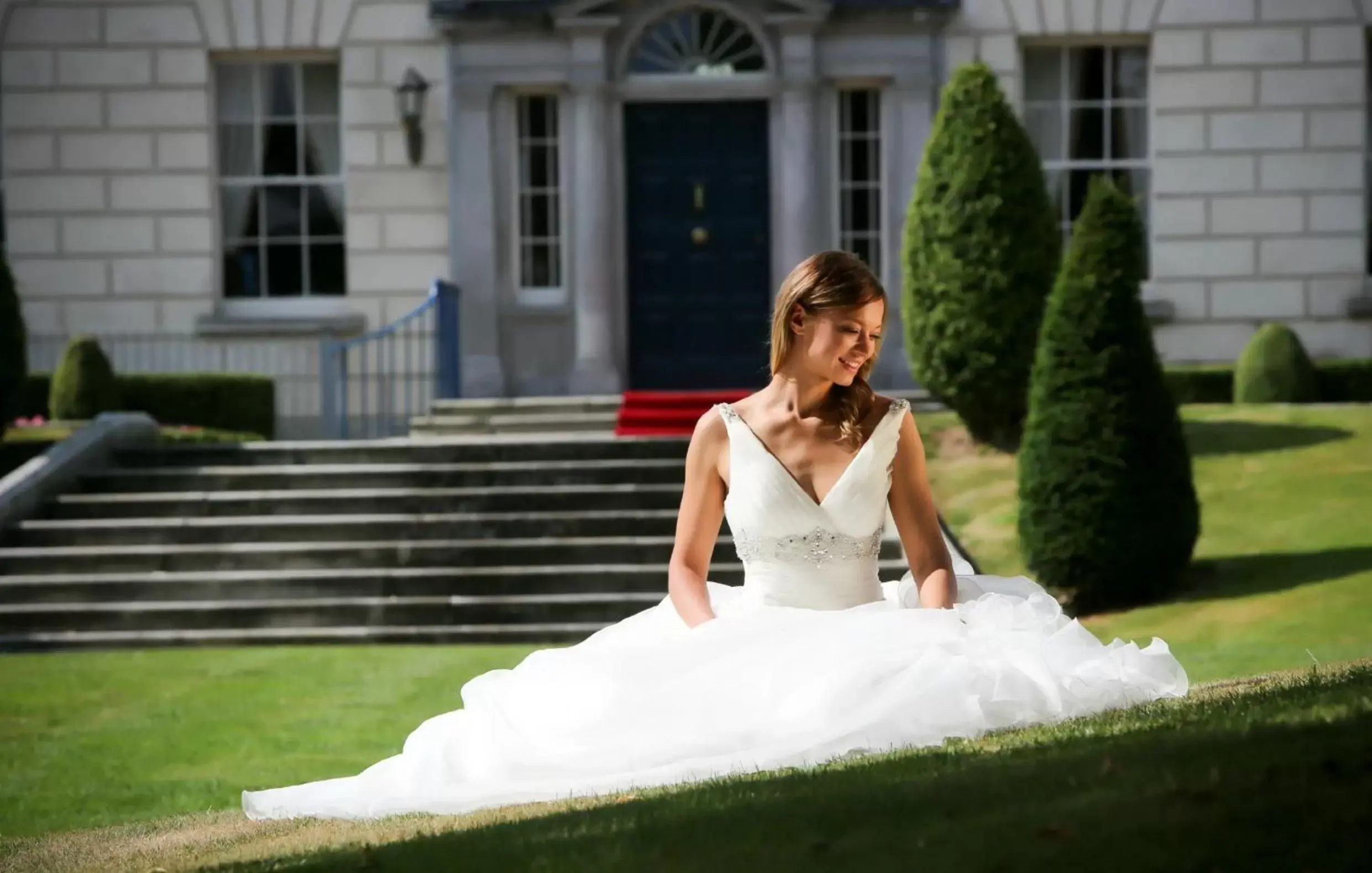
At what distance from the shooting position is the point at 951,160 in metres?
14.6

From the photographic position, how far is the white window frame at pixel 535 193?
1842 centimetres

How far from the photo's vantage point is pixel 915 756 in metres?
4.78

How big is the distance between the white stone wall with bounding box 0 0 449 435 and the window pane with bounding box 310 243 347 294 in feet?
0.86

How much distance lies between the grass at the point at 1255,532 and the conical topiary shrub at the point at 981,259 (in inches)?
23.7

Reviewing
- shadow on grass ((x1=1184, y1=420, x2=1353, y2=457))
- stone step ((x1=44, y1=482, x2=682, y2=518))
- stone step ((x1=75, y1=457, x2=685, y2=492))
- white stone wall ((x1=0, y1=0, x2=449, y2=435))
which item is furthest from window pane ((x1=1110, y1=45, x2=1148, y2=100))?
stone step ((x1=44, y1=482, x2=682, y2=518))

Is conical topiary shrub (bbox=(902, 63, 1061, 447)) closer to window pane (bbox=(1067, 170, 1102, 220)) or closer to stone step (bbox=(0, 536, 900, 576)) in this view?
stone step (bbox=(0, 536, 900, 576))

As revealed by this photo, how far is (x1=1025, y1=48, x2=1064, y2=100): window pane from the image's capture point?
61.6 ft

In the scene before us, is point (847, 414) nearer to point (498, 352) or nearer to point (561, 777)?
point (561, 777)

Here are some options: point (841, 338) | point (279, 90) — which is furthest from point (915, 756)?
point (279, 90)

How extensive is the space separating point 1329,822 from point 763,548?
2.25m

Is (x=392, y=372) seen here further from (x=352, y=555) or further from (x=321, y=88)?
(x=352, y=555)

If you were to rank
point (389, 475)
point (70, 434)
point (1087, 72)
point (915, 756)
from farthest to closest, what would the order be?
point (1087, 72), point (70, 434), point (389, 475), point (915, 756)

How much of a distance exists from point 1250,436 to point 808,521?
9.81m

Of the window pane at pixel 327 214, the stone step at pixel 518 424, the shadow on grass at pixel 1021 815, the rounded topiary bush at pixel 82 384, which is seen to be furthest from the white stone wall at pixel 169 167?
the shadow on grass at pixel 1021 815
